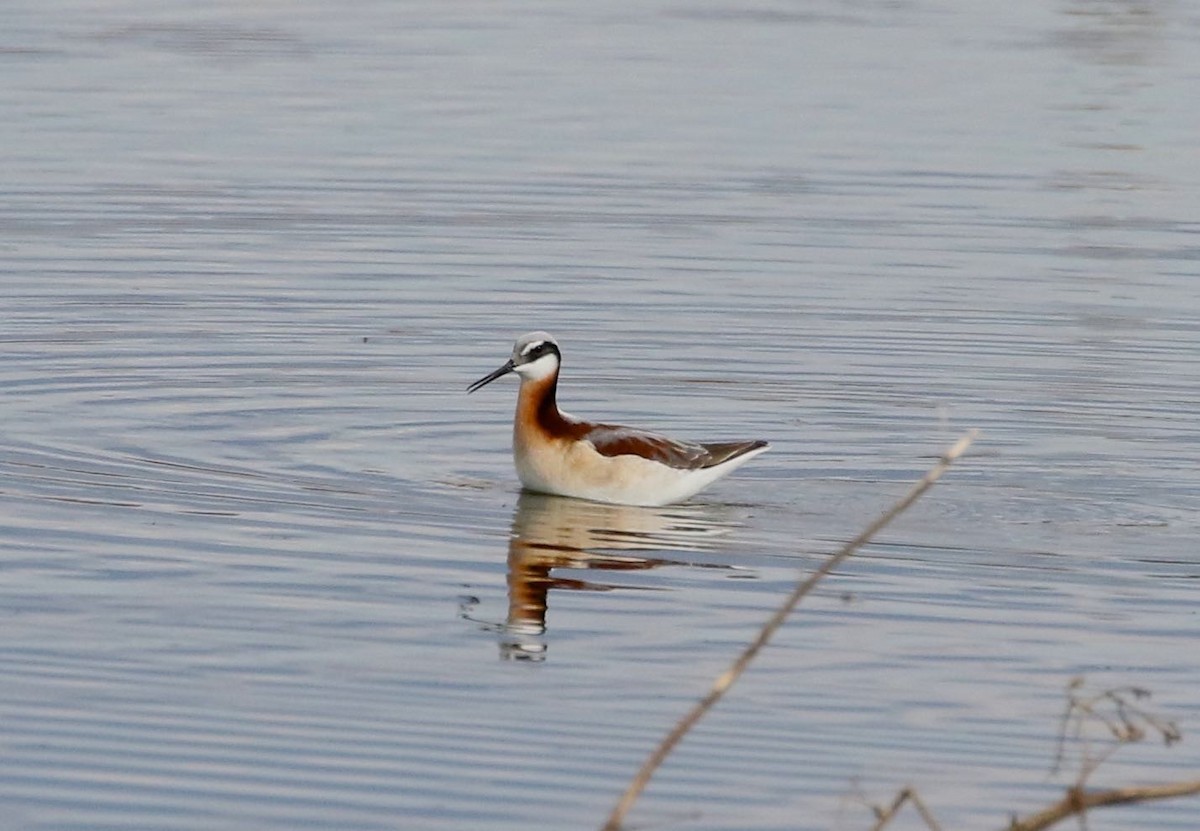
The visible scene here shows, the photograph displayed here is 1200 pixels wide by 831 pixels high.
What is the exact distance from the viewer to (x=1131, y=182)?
2536 cm

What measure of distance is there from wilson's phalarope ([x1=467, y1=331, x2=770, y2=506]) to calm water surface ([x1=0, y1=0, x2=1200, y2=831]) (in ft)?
0.61

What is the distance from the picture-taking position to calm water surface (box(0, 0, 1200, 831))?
364 inches

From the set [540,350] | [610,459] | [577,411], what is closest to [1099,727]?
[610,459]

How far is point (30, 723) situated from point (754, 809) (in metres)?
2.74

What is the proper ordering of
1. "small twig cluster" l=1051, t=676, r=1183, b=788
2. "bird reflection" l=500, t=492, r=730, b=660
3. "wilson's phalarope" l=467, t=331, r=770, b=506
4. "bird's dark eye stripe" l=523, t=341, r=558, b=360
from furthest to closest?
"bird's dark eye stripe" l=523, t=341, r=558, b=360 < "wilson's phalarope" l=467, t=331, r=770, b=506 < "bird reflection" l=500, t=492, r=730, b=660 < "small twig cluster" l=1051, t=676, r=1183, b=788

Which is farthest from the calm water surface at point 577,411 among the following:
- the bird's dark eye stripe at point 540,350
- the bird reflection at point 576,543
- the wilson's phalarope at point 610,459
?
the bird's dark eye stripe at point 540,350

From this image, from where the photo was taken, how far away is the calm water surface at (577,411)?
9.26 meters

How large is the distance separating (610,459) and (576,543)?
3.29 feet

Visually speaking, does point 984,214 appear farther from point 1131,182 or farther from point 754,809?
point 754,809

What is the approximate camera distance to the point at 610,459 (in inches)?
549

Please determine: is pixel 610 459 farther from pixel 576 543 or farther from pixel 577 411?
pixel 577 411

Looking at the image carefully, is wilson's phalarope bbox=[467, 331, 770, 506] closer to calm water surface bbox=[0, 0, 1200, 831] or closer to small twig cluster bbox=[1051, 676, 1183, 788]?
calm water surface bbox=[0, 0, 1200, 831]

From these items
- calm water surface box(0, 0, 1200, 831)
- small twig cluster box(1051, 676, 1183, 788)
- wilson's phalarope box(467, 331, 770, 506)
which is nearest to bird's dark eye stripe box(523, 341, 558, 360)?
wilson's phalarope box(467, 331, 770, 506)

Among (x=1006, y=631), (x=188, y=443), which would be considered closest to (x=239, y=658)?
(x=1006, y=631)
